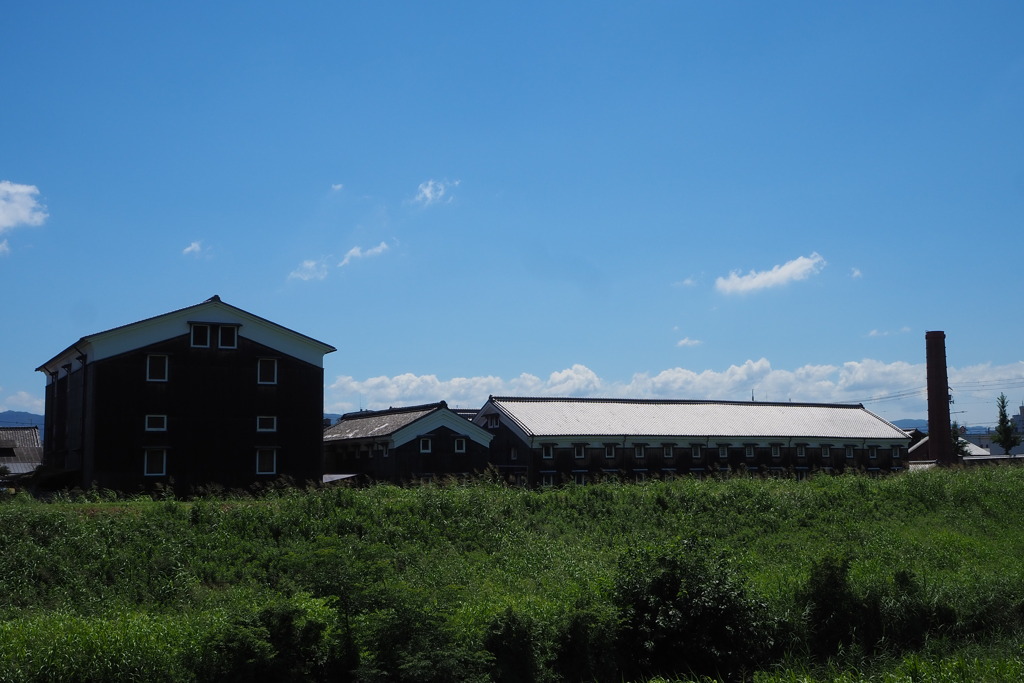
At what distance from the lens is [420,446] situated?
36.1m

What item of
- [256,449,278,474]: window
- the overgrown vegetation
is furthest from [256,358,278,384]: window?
the overgrown vegetation

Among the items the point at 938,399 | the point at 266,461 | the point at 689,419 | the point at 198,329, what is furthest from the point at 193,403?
the point at 938,399

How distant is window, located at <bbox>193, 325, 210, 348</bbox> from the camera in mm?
30031

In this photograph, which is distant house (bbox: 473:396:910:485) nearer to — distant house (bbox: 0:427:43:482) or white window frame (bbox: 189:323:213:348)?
white window frame (bbox: 189:323:213:348)

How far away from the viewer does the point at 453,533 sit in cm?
1989

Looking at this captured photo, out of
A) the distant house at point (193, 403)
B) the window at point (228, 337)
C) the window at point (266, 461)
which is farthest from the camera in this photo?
the window at point (266, 461)

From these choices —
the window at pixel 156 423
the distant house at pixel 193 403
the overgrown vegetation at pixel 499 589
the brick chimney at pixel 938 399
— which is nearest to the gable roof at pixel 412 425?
the distant house at pixel 193 403

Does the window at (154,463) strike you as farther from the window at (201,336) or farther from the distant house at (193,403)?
the window at (201,336)

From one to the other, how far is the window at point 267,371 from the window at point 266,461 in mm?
2489

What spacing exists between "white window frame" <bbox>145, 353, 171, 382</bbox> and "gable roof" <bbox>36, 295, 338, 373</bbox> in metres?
0.48

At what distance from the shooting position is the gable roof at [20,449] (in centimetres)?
5309

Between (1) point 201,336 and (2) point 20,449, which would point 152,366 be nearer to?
(1) point 201,336

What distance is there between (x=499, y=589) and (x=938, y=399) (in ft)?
122

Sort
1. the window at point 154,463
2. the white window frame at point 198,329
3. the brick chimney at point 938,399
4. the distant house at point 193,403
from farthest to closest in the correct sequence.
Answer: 1. the brick chimney at point 938,399
2. the white window frame at point 198,329
3. the window at point 154,463
4. the distant house at point 193,403
